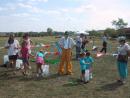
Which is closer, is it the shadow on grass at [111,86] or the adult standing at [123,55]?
the shadow on grass at [111,86]

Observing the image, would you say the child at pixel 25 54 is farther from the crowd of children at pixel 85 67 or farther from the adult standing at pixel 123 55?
the adult standing at pixel 123 55

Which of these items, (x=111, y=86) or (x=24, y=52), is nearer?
(x=111, y=86)

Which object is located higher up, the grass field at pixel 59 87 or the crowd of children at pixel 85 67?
the crowd of children at pixel 85 67

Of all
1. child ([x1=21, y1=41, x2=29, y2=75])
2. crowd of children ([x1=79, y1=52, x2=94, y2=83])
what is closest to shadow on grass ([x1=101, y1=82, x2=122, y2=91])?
crowd of children ([x1=79, y1=52, x2=94, y2=83])

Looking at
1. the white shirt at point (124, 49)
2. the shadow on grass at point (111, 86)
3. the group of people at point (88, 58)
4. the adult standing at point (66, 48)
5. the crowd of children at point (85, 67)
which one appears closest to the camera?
the shadow on grass at point (111, 86)

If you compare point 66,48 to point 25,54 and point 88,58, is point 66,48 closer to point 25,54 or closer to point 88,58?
point 25,54

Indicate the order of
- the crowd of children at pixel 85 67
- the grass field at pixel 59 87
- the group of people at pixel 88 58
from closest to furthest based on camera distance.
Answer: the grass field at pixel 59 87 → the group of people at pixel 88 58 → the crowd of children at pixel 85 67

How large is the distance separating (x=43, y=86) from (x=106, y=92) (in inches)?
92.1

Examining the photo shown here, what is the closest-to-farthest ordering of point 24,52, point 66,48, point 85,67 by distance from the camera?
1. point 85,67
2. point 24,52
3. point 66,48

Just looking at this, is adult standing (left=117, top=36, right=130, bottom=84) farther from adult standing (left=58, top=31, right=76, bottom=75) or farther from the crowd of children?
adult standing (left=58, top=31, right=76, bottom=75)

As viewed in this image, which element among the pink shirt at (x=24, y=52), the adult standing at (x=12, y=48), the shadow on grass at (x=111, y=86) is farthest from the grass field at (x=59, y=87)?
the pink shirt at (x=24, y=52)

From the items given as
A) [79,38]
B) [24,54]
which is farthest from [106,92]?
[79,38]

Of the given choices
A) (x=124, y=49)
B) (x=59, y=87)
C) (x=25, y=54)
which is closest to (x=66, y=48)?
(x=25, y=54)

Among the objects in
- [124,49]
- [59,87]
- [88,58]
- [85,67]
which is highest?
[124,49]
